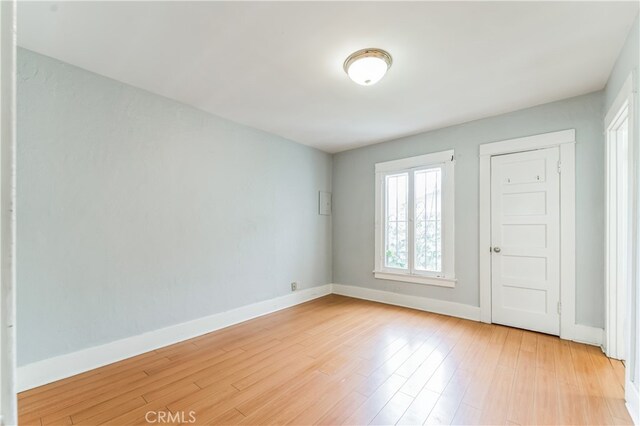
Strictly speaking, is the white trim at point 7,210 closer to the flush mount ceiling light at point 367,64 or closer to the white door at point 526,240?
the flush mount ceiling light at point 367,64

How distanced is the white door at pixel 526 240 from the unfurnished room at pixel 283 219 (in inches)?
0.8

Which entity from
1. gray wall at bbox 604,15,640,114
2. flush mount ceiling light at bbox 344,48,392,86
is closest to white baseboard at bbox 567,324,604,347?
gray wall at bbox 604,15,640,114

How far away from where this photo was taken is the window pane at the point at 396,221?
14.2 ft

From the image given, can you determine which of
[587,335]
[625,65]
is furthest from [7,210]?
[587,335]

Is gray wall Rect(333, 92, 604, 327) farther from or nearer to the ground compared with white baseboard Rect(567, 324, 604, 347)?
farther from the ground

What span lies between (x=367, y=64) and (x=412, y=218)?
252 centimetres

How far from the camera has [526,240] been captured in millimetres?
3277

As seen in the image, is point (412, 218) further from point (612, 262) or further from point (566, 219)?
point (612, 262)

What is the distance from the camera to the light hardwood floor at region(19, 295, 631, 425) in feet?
6.08

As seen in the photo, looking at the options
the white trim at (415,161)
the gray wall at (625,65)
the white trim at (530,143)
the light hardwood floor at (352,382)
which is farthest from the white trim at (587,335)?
the white trim at (415,161)

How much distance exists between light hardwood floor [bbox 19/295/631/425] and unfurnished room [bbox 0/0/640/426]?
2cm

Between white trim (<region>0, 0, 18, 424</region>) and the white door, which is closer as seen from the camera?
white trim (<region>0, 0, 18, 424</region>)

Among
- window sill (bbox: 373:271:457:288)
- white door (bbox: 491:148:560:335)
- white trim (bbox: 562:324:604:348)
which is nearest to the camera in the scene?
white trim (bbox: 562:324:604:348)

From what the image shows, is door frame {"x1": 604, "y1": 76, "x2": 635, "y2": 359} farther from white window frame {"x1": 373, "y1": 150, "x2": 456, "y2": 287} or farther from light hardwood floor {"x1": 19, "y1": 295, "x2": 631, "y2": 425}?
white window frame {"x1": 373, "y1": 150, "x2": 456, "y2": 287}
